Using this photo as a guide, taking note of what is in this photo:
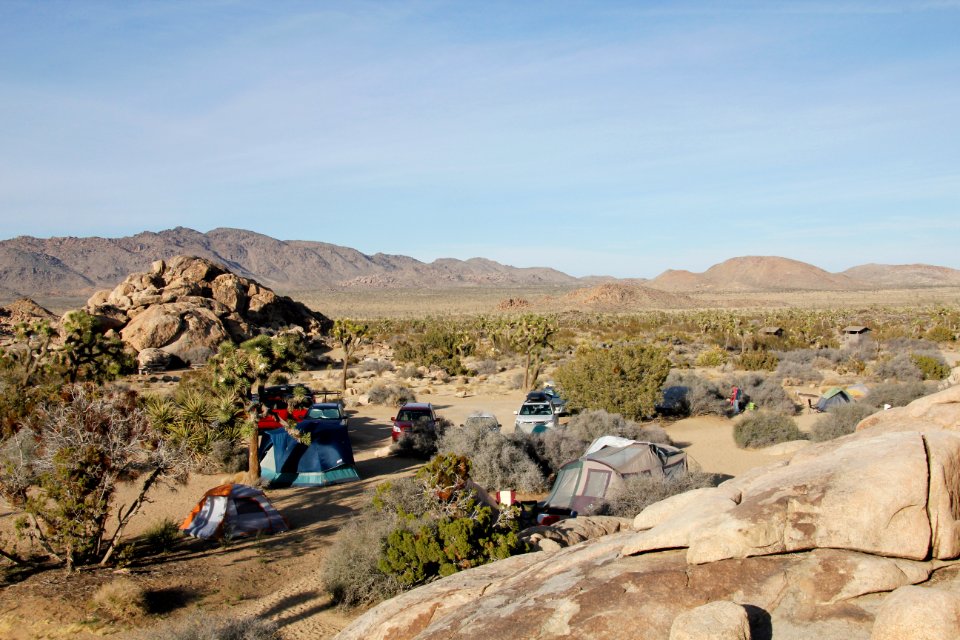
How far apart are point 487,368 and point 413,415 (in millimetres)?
19573

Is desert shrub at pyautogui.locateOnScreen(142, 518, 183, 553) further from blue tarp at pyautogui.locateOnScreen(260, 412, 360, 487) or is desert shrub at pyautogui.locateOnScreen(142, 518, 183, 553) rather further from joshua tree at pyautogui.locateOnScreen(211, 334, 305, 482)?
blue tarp at pyautogui.locateOnScreen(260, 412, 360, 487)

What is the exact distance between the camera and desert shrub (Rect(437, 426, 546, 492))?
1697 centimetres

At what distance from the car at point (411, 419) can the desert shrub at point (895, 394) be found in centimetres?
1603

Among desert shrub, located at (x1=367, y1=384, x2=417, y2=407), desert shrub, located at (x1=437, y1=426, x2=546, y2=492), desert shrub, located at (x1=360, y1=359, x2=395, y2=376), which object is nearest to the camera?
desert shrub, located at (x1=437, y1=426, x2=546, y2=492)

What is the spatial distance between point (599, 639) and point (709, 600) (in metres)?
1.01

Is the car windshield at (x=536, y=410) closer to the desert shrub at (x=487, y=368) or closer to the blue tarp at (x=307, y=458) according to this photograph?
the blue tarp at (x=307, y=458)

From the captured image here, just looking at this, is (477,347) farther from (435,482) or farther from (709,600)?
(709,600)

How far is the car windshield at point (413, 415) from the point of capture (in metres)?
22.3

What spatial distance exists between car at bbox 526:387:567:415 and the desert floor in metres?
6.60

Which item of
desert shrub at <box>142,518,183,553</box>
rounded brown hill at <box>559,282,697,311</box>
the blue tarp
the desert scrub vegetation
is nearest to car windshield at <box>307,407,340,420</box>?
the blue tarp

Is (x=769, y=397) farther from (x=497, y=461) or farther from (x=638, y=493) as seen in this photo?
(x=638, y=493)

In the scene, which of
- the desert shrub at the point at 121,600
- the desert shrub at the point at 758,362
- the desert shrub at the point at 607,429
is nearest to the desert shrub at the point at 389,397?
the desert shrub at the point at 607,429

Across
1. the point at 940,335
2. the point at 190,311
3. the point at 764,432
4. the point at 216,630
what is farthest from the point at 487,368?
the point at 940,335

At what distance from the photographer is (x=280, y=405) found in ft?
68.4
